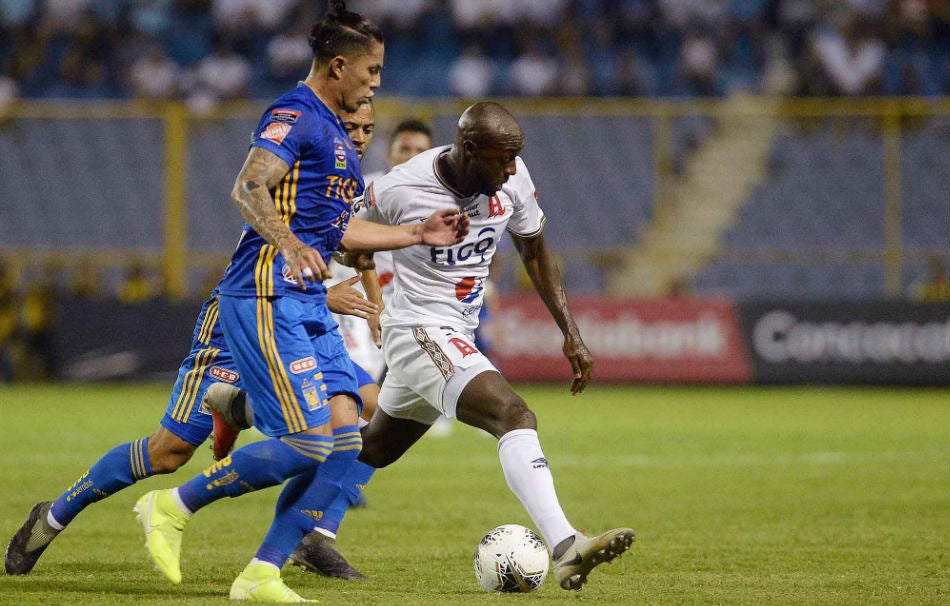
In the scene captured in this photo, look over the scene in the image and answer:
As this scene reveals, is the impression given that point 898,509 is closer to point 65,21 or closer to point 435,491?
point 435,491

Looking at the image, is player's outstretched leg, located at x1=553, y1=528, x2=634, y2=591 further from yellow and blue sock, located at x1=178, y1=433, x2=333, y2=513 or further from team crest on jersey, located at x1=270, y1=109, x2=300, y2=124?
team crest on jersey, located at x1=270, y1=109, x2=300, y2=124

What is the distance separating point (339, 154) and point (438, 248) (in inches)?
40.6

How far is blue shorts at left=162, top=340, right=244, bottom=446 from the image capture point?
6.43 m

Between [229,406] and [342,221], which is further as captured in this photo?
[229,406]

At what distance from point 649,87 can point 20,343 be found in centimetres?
1149

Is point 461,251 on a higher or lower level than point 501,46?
higher

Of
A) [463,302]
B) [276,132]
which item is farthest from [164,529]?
[463,302]

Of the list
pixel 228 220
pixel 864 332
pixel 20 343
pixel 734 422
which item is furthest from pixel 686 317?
pixel 20 343

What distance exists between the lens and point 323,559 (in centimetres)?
668

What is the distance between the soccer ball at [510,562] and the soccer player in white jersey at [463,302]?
212mm

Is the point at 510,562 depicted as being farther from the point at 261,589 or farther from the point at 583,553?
the point at 261,589

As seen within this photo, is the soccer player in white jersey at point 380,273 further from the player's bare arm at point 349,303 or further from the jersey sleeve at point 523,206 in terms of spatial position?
the player's bare arm at point 349,303

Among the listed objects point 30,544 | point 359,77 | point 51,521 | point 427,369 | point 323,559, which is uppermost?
point 359,77

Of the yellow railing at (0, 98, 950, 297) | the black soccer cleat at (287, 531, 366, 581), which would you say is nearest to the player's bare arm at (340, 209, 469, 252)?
the black soccer cleat at (287, 531, 366, 581)
